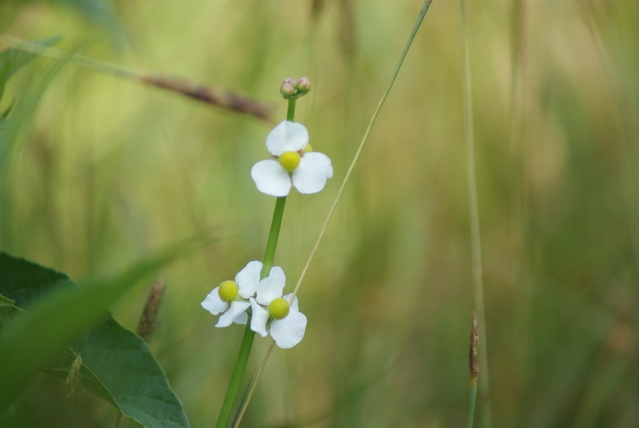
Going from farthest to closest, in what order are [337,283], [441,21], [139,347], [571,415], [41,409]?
[441,21] → [337,283] → [571,415] → [41,409] → [139,347]

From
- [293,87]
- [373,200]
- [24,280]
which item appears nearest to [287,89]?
[293,87]

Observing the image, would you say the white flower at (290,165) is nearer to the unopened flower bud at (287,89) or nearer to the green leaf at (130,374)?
the unopened flower bud at (287,89)

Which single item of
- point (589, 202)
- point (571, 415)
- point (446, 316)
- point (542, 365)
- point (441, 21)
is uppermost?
point (441, 21)

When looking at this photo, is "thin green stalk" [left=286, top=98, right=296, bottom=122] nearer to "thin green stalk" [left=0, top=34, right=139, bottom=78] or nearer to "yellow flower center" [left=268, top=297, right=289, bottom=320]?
"yellow flower center" [left=268, top=297, right=289, bottom=320]

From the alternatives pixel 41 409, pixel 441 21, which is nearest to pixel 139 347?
pixel 41 409

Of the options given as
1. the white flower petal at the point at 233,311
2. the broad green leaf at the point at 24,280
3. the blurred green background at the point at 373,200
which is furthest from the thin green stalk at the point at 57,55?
the white flower petal at the point at 233,311

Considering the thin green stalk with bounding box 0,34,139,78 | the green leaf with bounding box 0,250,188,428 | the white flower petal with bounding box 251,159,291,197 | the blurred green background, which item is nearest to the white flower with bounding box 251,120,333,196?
the white flower petal with bounding box 251,159,291,197

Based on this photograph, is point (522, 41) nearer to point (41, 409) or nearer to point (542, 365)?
point (542, 365)
